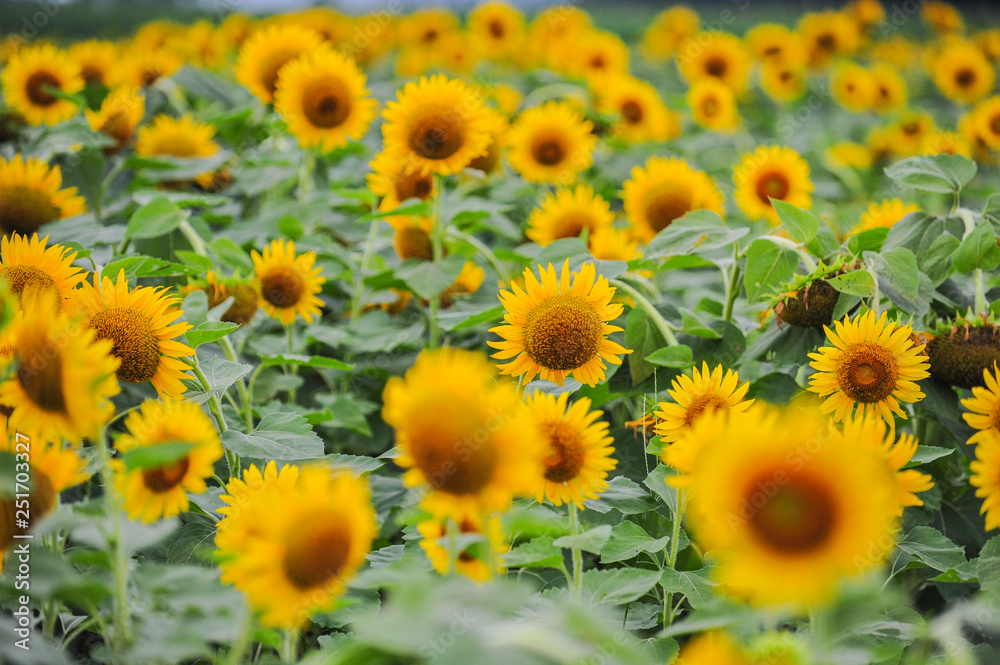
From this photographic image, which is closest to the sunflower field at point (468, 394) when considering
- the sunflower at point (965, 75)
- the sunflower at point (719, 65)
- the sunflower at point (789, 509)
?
the sunflower at point (789, 509)

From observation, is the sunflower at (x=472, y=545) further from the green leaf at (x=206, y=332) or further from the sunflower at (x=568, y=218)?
the sunflower at (x=568, y=218)

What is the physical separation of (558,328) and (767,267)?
0.48 m

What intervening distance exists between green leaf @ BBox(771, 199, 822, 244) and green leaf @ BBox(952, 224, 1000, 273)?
223 millimetres

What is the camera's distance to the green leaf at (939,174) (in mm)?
1362

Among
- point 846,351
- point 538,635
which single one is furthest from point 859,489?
point 846,351

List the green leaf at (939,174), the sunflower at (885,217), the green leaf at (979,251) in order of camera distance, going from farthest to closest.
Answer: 1. the sunflower at (885,217)
2. the green leaf at (939,174)
3. the green leaf at (979,251)

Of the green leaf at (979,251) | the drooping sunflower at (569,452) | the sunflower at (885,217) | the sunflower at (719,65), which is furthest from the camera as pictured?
the sunflower at (719,65)

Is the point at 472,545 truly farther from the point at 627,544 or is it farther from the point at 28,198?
the point at 28,198

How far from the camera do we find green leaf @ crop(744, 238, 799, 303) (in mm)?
1289

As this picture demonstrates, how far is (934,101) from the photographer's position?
15.0 feet

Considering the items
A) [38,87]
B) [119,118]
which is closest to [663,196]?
[119,118]

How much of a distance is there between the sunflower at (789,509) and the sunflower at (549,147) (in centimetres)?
146

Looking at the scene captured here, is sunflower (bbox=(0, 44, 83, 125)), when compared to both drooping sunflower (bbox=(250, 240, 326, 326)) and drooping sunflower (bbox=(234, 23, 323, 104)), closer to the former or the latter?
drooping sunflower (bbox=(234, 23, 323, 104))

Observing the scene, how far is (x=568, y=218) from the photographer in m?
1.74
